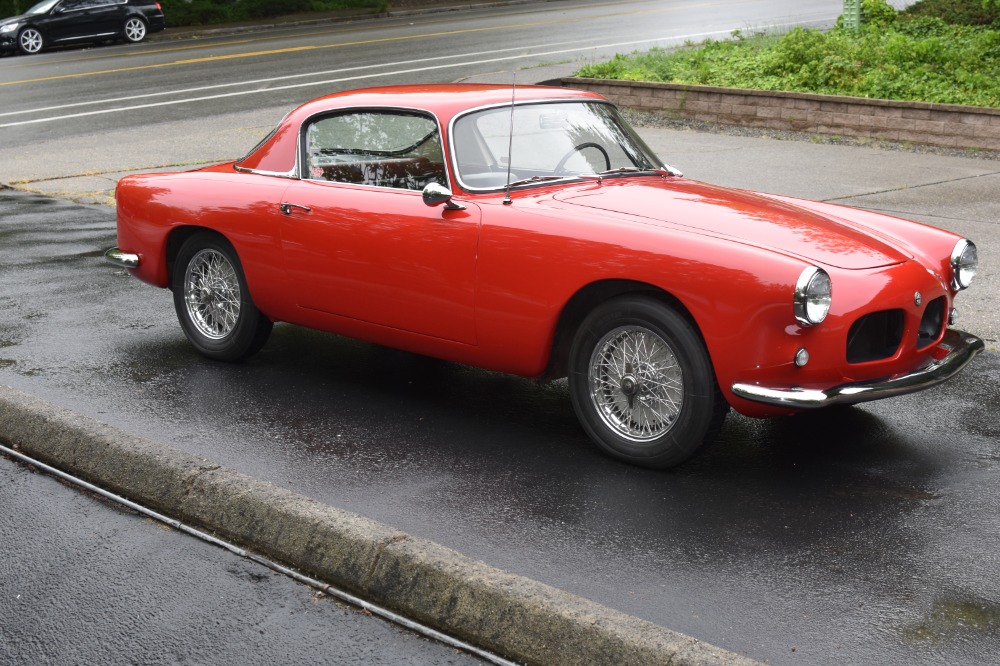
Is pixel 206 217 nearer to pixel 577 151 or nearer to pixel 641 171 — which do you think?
pixel 577 151

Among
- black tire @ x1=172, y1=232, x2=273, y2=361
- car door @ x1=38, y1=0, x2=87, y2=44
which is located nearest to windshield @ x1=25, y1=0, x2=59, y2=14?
car door @ x1=38, y1=0, x2=87, y2=44

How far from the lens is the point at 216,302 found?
21.6 ft

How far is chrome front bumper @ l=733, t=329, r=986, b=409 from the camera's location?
178 inches

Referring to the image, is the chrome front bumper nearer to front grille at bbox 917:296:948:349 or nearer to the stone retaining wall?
front grille at bbox 917:296:948:349

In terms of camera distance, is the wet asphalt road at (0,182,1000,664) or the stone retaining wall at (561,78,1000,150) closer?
the wet asphalt road at (0,182,1000,664)

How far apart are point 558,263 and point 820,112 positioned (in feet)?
32.7

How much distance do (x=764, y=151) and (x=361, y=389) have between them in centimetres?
846

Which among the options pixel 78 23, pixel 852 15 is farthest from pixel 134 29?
pixel 852 15

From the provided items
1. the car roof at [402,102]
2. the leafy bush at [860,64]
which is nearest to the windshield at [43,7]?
the leafy bush at [860,64]

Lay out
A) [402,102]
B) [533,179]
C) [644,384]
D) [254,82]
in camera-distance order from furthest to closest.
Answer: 1. [254,82]
2. [402,102]
3. [533,179]
4. [644,384]

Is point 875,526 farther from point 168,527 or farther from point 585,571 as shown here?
point 168,527

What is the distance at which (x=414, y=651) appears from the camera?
12.1ft

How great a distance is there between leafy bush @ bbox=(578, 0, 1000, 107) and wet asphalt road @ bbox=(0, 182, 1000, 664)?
825 centimetres

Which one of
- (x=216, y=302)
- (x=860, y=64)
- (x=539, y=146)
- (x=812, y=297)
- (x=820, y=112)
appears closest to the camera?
(x=812, y=297)
